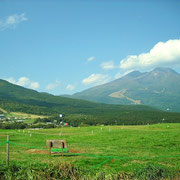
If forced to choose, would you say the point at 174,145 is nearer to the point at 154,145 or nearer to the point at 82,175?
the point at 154,145

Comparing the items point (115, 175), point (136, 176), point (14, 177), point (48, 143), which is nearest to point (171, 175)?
point (136, 176)

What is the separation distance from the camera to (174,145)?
925 inches

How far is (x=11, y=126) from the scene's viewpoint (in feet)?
218

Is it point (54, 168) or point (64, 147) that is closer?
point (54, 168)

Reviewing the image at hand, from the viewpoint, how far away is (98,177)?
936 cm

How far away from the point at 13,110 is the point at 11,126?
7633 centimetres

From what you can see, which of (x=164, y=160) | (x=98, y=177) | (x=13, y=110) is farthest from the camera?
(x=13, y=110)

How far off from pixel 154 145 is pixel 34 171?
661 inches

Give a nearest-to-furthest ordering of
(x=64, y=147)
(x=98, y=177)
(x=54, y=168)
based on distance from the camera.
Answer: (x=98, y=177) → (x=54, y=168) → (x=64, y=147)

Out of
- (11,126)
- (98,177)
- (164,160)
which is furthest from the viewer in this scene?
(11,126)

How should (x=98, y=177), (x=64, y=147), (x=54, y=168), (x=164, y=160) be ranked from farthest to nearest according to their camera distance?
1. (x=64, y=147)
2. (x=164, y=160)
3. (x=54, y=168)
4. (x=98, y=177)

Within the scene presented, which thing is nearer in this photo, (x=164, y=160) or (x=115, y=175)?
(x=115, y=175)

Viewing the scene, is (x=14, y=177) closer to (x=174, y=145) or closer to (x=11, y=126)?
(x=174, y=145)

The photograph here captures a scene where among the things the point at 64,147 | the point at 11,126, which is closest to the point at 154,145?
the point at 64,147
